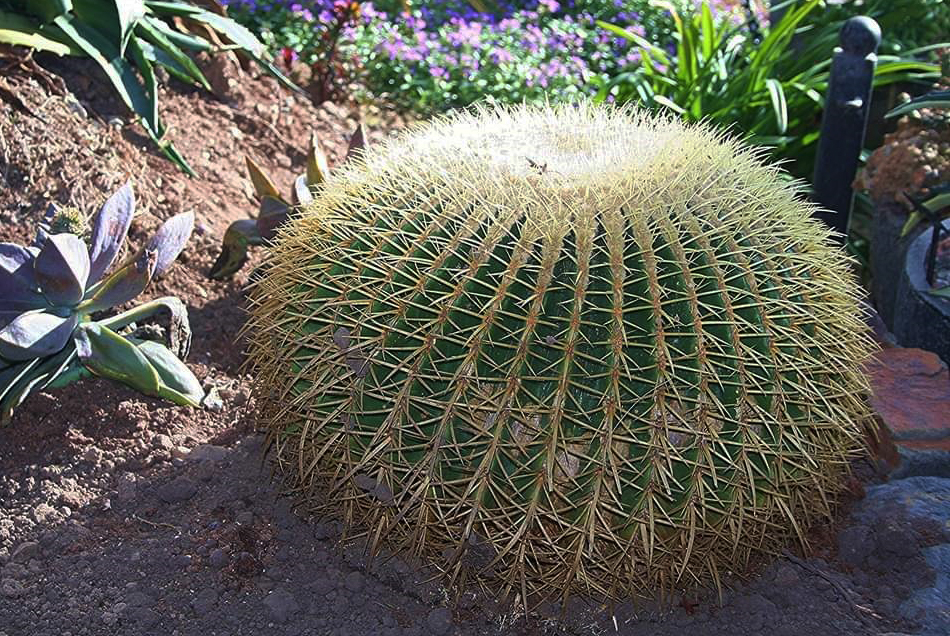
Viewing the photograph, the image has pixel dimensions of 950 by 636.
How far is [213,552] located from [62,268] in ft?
2.89

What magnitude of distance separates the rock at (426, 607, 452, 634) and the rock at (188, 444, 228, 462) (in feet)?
2.89

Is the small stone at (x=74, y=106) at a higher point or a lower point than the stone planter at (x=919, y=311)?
higher

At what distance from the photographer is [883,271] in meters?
4.42

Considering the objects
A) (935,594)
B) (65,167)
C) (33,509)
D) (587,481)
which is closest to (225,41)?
(65,167)

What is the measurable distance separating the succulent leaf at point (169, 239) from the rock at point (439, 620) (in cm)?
135

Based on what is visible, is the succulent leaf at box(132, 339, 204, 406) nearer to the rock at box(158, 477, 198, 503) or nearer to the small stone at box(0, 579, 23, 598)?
the rock at box(158, 477, 198, 503)

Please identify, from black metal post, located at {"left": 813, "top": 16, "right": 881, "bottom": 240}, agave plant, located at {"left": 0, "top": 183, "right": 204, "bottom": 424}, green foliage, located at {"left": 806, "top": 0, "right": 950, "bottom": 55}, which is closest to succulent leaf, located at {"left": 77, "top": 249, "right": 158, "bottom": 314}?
agave plant, located at {"left": 0, "top": 183, "right": 204, "bottom": 424}

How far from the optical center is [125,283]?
2902mm

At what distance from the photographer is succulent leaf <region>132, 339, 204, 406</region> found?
9.69ft

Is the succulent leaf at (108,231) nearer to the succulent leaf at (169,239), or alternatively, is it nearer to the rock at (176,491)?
the succulent leaf at (169,239)

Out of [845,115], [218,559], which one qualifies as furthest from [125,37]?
[845,115]

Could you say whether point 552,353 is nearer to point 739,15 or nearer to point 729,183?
point 729,183

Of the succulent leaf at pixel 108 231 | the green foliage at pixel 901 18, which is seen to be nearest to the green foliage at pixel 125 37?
the succulent leaf at pixel 108 231

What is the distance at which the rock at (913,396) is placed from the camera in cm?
304
